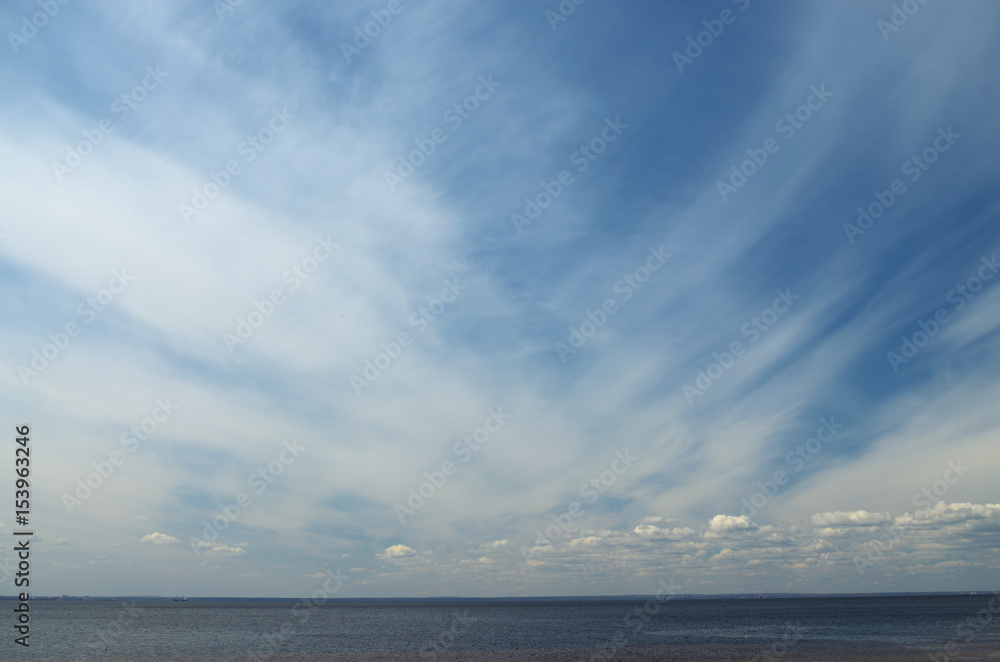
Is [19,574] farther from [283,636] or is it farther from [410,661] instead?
[283,636]

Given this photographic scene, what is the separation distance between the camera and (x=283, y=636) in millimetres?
82312

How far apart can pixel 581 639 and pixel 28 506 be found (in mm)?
66832

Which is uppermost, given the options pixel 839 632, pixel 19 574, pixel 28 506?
pixel 28 506

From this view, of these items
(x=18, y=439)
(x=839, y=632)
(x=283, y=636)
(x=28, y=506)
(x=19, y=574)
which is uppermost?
(x=18, y=439)

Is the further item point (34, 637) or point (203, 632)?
point (203, 632)

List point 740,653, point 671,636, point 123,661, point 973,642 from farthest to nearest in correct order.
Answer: point 671,636, point 973,642, point 740,653, point 123,661

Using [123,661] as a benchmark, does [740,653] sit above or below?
below

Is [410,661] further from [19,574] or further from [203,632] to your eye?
[203,632]

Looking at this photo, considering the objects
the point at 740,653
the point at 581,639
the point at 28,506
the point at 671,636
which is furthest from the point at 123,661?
the point at 671,636

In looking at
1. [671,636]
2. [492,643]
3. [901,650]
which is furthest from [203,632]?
[901,650]

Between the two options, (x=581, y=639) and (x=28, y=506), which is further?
(x=581, y=639)

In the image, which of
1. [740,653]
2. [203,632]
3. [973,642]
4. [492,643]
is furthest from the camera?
[203,632]

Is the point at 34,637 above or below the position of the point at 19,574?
below

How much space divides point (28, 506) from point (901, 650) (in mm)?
74655
